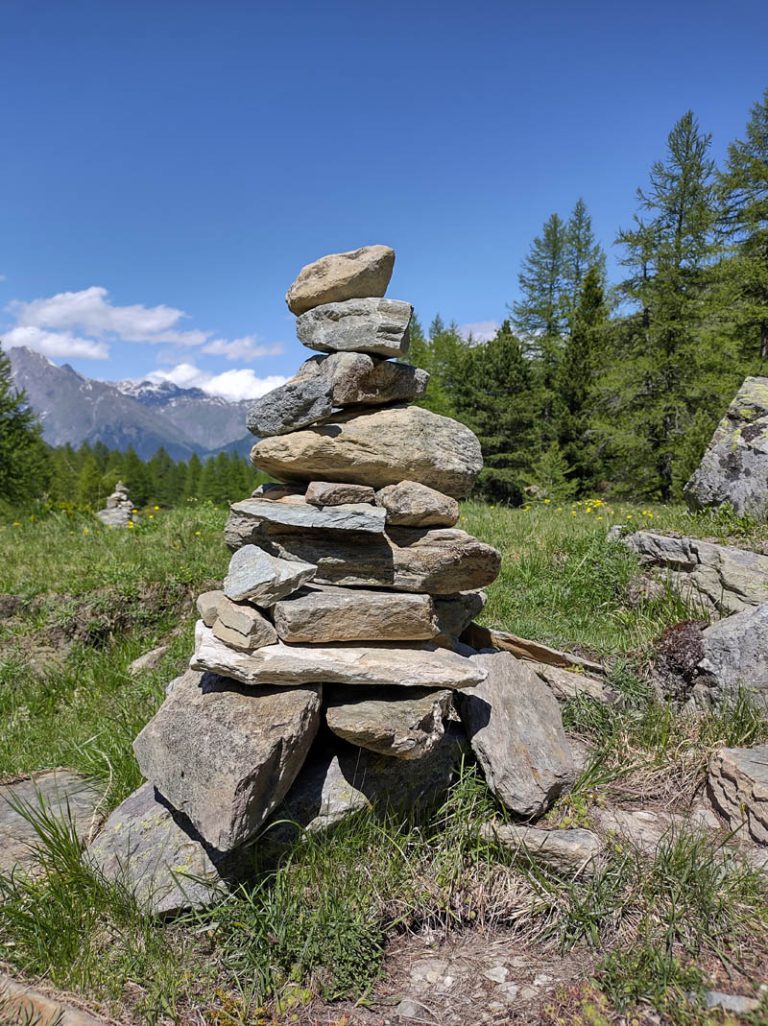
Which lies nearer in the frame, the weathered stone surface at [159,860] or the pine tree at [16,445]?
the weathered stone surface at [159,860]

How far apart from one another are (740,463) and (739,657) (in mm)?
4333

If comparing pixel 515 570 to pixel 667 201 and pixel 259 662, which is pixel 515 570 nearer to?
pixel 259 662

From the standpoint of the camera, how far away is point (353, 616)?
12.4ft

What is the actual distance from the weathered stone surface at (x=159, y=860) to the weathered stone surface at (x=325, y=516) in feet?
6.34

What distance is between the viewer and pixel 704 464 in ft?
28.0

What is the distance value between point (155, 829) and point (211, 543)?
18.7ft

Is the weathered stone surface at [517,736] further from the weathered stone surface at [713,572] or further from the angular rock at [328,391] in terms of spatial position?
the weathered stone surface at [713,572]

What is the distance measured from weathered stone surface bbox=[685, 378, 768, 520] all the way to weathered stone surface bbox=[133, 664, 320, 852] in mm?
7077

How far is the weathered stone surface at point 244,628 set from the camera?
11.7 ft

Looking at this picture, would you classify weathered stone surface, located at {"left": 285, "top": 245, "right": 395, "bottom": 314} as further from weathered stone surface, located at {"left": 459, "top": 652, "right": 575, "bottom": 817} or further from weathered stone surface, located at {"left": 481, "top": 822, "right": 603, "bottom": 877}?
weathered stone surface, located at {"left": 481, "top": 822, "right": 603, "bottom": 877}

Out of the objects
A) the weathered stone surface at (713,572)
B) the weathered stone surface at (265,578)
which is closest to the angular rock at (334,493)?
the weathered stone surface at (265,578)

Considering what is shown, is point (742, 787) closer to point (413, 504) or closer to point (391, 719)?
point (391, 719)

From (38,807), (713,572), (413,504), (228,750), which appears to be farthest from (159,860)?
(713,572)

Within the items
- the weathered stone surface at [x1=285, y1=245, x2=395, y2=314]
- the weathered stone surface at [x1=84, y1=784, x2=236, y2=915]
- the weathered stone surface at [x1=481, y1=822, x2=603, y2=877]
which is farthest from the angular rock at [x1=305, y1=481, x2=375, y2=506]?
the weathered stone surface at [x1=481, y1=822, x2=603, y2=877]
